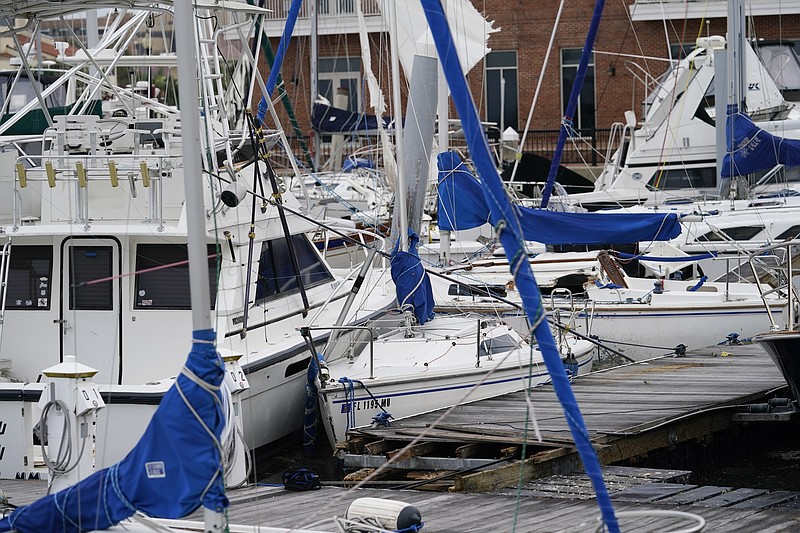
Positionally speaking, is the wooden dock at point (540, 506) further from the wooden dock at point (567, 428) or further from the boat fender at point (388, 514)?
the wooden dock at point (567, 428)

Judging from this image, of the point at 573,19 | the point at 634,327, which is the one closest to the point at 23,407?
the point at 634,327

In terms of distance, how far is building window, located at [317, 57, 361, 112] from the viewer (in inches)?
1516

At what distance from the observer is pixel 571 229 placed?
1290 cm

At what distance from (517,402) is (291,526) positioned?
5.12 meters

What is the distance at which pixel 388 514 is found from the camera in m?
7.50

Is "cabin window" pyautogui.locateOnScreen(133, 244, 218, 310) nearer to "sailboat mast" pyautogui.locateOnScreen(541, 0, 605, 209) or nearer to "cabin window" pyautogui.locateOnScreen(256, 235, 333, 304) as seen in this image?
"cabin window" pyautogui.locateOnScreen(256, 235, 333, 304)

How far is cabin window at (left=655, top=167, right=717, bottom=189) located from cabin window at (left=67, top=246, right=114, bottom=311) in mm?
17411

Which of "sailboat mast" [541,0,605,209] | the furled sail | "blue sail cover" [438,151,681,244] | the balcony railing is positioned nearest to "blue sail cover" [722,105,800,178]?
"sailboat mast" [541,0,605,209]

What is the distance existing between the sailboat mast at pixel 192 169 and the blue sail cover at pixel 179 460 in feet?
0.74

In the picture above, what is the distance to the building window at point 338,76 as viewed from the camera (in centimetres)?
3850

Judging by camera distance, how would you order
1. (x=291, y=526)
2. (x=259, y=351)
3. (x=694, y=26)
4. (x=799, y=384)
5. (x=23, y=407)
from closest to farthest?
(x=291, y=526) < (x=23, y=407) < (x=799, y=384) < (x=259, y=351) < (x=694, y=26)

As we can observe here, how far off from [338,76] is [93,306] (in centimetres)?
2757

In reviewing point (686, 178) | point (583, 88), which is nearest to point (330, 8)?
point (583, 88)

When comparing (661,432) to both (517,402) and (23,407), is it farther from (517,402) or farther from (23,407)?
Result: (23,407)
